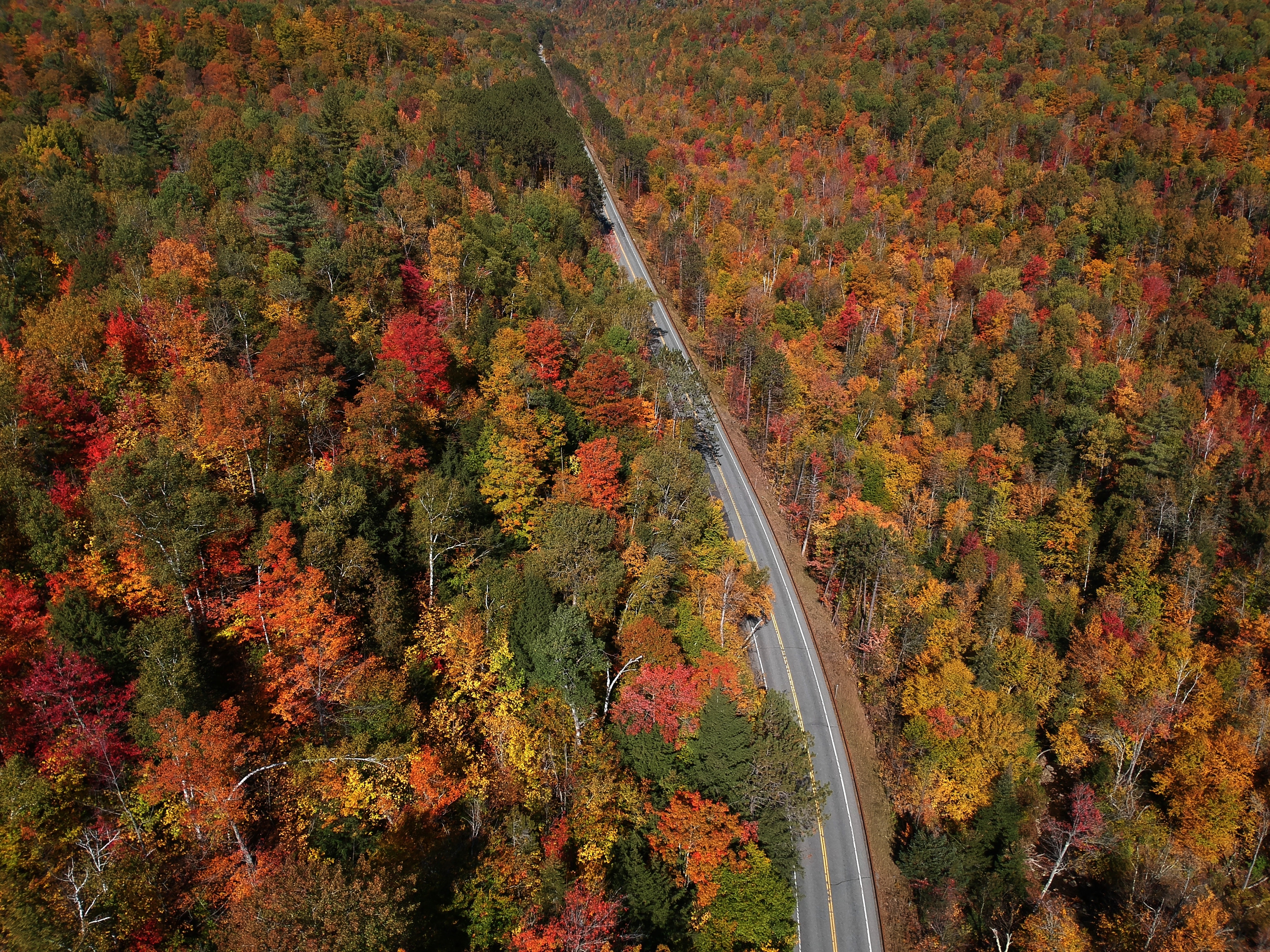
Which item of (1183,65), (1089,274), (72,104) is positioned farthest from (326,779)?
(1183,65)

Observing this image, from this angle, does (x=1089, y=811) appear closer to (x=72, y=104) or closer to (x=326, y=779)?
(x=326, y=779)

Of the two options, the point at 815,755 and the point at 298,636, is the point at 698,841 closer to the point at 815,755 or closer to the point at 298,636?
the point at 815,755

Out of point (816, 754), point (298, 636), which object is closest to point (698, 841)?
point (816, 754)

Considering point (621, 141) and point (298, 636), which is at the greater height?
point (621, 141)

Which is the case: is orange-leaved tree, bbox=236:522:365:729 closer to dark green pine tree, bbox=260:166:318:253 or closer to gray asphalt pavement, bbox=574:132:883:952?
gray asphalt pavement, bbox=574:132:883:952

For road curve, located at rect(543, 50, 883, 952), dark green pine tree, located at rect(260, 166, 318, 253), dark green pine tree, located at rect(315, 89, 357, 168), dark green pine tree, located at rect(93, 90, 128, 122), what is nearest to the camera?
road curve, located at rect(543, 50, 883, 952)

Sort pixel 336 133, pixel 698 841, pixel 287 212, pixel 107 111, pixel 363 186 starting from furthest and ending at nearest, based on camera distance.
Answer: pixel 107 111 → pixel 336 133 → pixel 363 186 → pixel 287 212 → pixel 698 841

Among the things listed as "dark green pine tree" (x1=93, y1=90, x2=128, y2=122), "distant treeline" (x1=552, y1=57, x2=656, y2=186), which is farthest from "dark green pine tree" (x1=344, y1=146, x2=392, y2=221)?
"distant treeline" (x1=552, y1=57, x2=656, y2=186)
